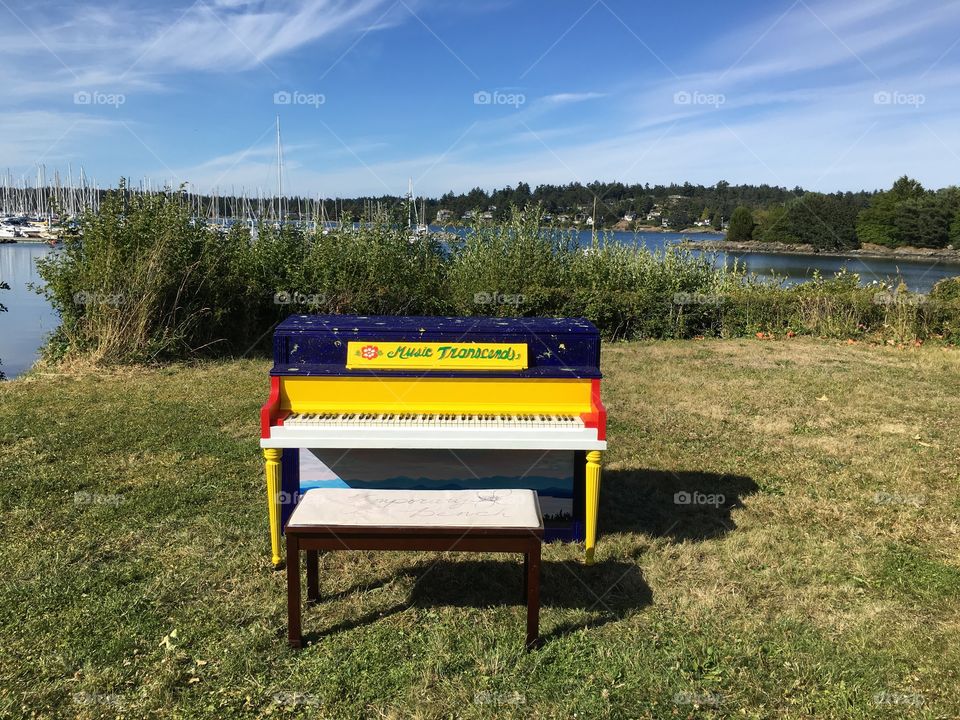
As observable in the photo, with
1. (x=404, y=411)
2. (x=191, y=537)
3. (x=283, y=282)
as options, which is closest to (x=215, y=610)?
(x=191, y=537)

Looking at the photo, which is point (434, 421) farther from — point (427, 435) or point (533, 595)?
point (533, 595)

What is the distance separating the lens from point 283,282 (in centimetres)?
1280

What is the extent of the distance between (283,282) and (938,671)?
11287mm

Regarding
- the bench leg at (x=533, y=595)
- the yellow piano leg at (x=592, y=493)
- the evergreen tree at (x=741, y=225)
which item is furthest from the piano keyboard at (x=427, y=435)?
the evergreen tree at (x=741, y=225)

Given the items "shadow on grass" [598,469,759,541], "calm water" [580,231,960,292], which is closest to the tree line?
"calm water" [580,231,960,292]

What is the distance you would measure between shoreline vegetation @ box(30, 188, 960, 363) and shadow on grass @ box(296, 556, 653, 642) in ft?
26.6

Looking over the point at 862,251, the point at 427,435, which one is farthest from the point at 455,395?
the point at 862,251

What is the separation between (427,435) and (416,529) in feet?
2.81

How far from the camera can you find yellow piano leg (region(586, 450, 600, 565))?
4.43 meters

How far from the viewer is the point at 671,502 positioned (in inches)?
240

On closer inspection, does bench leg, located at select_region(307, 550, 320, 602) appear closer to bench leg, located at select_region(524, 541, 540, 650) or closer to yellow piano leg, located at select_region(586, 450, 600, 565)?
bench leg, located at select_region(524, 541, 540, 650)

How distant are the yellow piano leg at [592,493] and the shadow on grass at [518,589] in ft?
0.71

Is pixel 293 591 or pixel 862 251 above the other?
pixel 862 251

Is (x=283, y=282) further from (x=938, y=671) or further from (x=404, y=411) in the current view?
(x=938, y=671)
